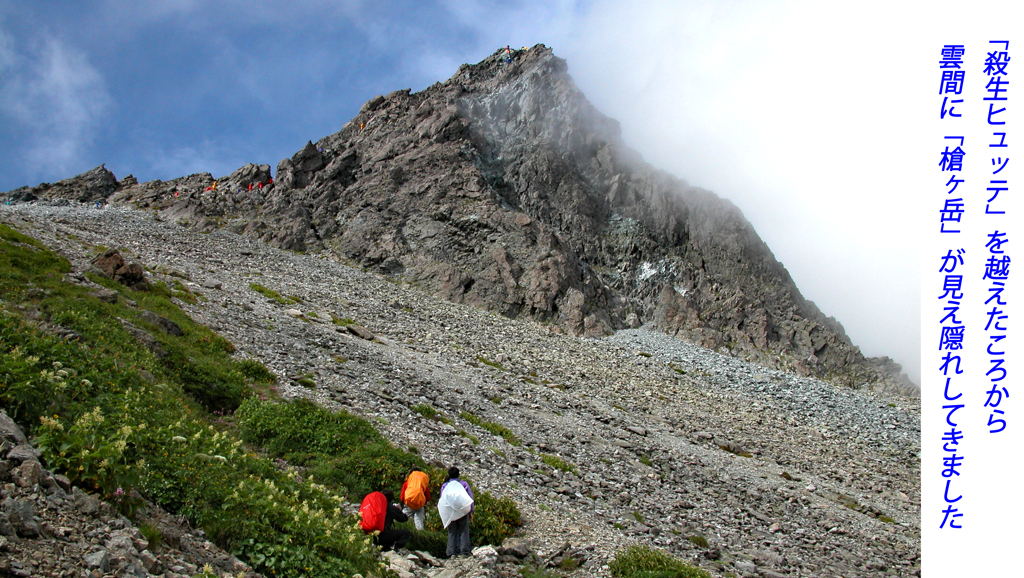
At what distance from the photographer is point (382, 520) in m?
11.1

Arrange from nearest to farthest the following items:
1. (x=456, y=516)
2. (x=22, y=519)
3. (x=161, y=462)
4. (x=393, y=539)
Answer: (x=22, y=519), (x=161, y=462), (x=393, y=539), (x=456, y=516)

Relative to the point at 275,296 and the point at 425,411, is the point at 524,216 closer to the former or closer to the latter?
the point at 275,296

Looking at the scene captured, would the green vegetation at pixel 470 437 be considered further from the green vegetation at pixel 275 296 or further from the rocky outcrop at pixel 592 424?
the green vegetation at pixel 275 296

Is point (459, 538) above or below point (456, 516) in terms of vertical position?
below

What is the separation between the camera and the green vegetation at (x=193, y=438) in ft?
27.4

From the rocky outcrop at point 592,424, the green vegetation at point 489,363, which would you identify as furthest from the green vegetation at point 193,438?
the green vegetation at point 489,363

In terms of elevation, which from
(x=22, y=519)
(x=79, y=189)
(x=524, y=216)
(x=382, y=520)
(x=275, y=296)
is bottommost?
(x=382, y=520)

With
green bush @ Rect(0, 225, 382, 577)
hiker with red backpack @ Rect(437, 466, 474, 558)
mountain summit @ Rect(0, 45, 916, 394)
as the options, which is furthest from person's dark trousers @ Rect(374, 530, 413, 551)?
mountain summit @ Rect(0, 45, 916, 394)

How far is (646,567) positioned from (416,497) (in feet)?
16.6

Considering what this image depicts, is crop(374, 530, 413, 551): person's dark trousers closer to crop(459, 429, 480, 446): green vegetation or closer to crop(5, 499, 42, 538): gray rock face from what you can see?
crop(5, 499, 42, 538): gray rock face

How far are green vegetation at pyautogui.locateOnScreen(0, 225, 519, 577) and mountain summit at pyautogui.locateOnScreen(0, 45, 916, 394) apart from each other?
5020cm

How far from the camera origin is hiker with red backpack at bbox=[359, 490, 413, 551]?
10883 mm

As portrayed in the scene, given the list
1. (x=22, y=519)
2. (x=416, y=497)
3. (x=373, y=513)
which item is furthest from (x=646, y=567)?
(x=22, y=519)

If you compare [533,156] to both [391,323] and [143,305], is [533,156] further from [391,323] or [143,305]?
[143,305]
